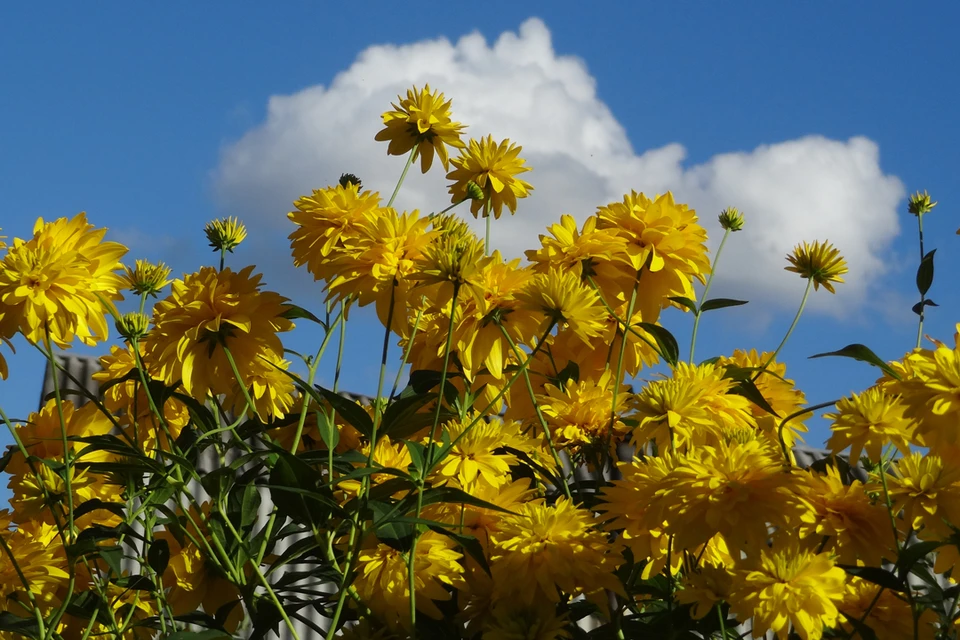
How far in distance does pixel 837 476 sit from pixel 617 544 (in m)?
0.22

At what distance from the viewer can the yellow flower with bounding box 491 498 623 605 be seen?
839mm

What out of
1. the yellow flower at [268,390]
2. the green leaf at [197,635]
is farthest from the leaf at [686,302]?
the green leaf at [197,635]

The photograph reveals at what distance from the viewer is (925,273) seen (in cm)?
124

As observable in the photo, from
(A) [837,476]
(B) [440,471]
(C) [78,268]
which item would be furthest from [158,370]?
(A) [837,476]

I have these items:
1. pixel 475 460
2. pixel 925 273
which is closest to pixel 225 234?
pixel 475 460

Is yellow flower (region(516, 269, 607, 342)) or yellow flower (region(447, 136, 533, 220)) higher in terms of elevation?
yellow flower (region(447, 136, 533, 220))

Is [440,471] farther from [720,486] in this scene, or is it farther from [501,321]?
[720,486]

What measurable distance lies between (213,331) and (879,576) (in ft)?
2.15

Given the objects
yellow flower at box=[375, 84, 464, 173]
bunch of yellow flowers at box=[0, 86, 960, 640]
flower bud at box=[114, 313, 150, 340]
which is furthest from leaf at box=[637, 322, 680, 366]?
flower bud at box=[114, 313, 150, 340]

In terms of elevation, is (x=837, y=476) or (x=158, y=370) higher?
(x=158, y=370)

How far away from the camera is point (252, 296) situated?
37.1 inches

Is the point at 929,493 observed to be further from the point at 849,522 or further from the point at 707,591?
the point at 707,591

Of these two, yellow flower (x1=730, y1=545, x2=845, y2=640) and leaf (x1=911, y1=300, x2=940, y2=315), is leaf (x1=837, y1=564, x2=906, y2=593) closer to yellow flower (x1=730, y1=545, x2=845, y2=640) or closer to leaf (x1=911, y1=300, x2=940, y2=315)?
yellow flower (x1=730, y1=545, x2=845, y2=640)

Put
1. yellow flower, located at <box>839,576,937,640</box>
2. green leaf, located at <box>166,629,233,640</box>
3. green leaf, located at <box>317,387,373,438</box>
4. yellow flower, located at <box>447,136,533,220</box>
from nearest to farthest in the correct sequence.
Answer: green leaf, located at <box>166,629,233,640</box>, green leaf, located at <box>317,387,373,438</box>, yellow flower, located at <box>839,576,937,640</box>, yellow flower, located at <box>447,136,533,220</box>
